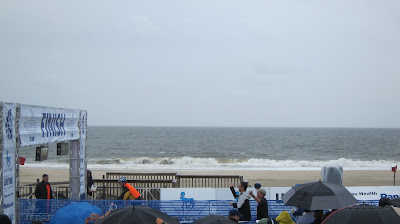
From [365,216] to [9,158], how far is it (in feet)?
22.5

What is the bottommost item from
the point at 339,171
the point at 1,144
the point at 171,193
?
the point at 171,193

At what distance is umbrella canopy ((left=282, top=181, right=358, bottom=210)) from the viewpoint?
25.1 ft

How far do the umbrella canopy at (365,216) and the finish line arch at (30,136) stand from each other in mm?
6327

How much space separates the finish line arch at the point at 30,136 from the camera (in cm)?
827

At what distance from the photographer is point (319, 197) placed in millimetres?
7812

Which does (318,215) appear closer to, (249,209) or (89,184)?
(249,209)

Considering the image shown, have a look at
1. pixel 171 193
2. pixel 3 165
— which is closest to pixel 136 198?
pixel 171 193

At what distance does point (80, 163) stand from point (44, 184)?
72.1 inches

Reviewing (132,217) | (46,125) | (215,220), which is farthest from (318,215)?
(46,125)

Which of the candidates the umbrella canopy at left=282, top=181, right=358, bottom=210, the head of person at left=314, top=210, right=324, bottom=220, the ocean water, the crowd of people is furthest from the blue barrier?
the ocean water

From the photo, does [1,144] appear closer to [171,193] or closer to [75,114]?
[75,114]

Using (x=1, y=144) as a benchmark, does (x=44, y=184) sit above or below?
below

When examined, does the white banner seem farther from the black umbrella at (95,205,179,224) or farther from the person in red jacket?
the black umbrella at (95,205,179,224)

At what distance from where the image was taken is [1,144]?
26.4 ft
